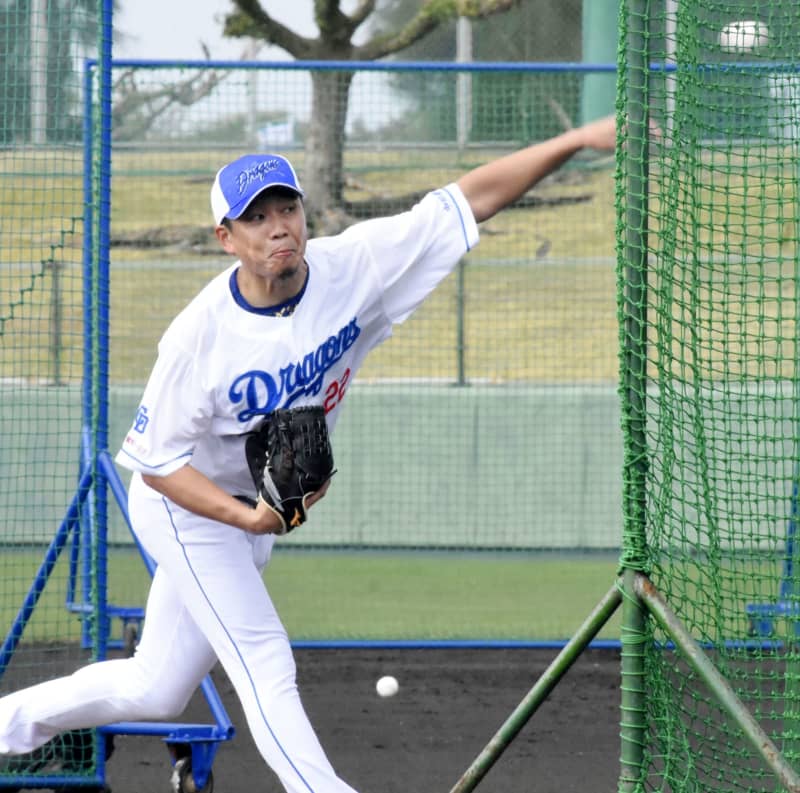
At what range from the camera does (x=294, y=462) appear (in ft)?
13.4

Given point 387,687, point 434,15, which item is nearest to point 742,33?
point 387,687

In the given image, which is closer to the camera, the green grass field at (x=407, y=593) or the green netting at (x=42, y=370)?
the green netting at (x=42, y=370)

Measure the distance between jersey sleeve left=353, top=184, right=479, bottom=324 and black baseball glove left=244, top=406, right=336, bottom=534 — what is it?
0.60 meters

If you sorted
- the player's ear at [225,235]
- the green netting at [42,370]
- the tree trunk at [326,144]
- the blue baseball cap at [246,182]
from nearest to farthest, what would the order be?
the blue baseball cap at [246,182]
the player's ear at [225,235]
the green netting at [42,370]
the tree trunk at [326,144]

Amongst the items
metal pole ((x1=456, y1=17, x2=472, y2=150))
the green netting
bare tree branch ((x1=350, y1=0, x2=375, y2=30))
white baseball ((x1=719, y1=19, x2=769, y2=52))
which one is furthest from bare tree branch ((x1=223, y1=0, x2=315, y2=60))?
white baseball ((x1=719, y1=19, x2=769, y2=52))

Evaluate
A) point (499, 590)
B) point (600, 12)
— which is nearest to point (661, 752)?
point (499, 590)

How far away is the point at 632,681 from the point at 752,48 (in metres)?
2.16

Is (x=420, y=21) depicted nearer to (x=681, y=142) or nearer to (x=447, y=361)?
(x=447, y=361)

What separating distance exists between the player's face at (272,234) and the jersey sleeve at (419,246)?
370mm

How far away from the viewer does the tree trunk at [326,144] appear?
9.13 metres

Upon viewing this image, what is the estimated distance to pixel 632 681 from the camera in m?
3.99

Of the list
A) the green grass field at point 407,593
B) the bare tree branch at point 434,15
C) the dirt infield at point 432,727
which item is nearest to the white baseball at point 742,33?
the dirt infield at point 432,727

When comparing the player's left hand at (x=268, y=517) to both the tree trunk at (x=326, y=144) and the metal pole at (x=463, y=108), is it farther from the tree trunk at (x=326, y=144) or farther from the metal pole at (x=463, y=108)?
the metal pole at (x=463, y=108)

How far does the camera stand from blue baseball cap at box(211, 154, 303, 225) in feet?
13.8
